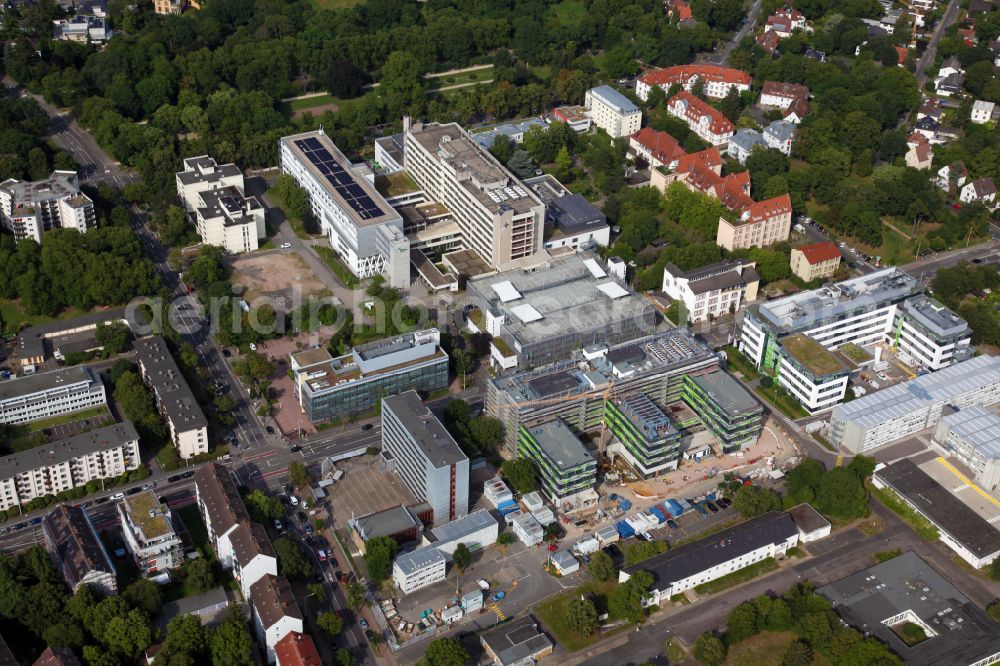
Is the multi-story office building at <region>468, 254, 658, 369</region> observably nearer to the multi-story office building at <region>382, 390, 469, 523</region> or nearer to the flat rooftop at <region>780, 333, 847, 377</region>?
the flat rooftop at <region>780, 333, 847, 377</region>

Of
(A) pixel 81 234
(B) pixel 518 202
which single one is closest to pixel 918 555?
A: (B) pixel 518 202

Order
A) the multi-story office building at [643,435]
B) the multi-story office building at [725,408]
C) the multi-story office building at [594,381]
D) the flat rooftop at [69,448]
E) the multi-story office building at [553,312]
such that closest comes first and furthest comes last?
the flat rooftop at [69,448] → the multi-story office building at [643,435] → the multi-story office building at [594,381] → the multi-story office building at [725,408] → the multi-story office building at [553,312]

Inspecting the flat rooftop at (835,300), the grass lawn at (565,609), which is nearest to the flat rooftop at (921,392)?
the flat rooftop at (835,300)

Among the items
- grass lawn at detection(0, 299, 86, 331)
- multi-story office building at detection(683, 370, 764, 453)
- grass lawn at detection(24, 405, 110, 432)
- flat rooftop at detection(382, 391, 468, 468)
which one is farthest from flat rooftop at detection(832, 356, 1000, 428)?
grass lawn at detection(0, 299, 86, 331)

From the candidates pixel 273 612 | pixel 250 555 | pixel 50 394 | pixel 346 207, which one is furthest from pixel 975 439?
pixel 50 394

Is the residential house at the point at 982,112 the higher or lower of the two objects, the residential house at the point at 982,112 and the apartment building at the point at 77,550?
the higher

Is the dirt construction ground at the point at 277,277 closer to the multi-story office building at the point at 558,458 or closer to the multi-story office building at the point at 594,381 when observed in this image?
the multi-story office building at the point at 594,381

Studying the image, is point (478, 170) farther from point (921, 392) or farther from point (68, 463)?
point (68, 463)
